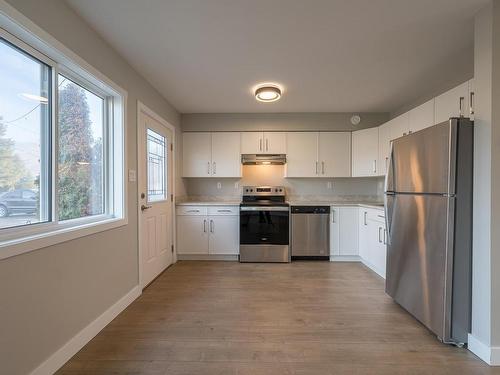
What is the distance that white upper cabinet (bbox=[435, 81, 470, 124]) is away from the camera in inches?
78.7

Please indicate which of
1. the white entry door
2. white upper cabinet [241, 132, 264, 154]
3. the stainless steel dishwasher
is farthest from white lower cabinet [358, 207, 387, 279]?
the white entry door

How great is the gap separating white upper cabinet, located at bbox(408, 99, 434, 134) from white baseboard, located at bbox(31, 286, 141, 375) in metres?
3.40

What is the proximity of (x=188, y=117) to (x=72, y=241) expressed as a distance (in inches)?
114

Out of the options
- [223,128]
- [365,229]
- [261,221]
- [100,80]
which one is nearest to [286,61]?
[100,80]

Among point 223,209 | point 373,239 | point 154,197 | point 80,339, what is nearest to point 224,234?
point 223,209

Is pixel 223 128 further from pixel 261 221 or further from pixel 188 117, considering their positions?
pixel 261 221

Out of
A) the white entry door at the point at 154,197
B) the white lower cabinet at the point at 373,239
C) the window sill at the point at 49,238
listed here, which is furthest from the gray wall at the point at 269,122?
the window sill at the point at 49,238

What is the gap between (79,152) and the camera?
2002mm

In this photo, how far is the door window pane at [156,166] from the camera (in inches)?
122

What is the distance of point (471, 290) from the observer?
1.76 metres

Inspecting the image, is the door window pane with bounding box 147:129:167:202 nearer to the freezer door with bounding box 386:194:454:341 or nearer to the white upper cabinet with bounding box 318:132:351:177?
the white upper cabinet with bounding box 318:132:351:177

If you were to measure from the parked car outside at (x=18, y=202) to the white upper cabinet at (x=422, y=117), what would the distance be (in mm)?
3310

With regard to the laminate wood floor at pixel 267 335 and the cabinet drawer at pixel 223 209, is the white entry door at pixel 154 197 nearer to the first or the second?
the laminate wood floor at pixel 267 335

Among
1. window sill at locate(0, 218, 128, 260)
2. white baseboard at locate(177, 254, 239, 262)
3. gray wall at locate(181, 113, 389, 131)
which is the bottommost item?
white baseboard at locate(177, 254, 239, 262)
